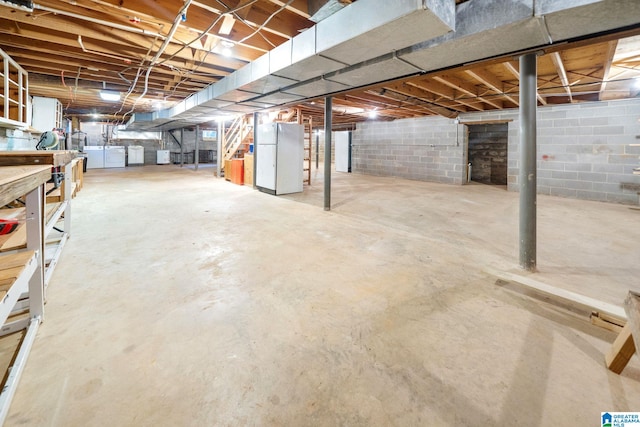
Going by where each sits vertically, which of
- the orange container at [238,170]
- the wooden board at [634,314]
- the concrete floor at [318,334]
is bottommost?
the concrete floor at [318,334]

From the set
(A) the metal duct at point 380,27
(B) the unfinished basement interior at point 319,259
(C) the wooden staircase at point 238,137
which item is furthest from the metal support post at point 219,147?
(A) the metal duct at point 380,27

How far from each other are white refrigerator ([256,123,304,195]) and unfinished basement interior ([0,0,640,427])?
785 mm

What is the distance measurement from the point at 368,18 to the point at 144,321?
2.53 meters

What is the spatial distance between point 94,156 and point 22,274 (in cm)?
1359

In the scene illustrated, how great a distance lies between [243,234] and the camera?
11.2 ft

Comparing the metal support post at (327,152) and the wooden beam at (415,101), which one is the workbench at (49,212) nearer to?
the metal support post at (327,152)

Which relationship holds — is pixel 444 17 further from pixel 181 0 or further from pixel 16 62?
pixel 16 62

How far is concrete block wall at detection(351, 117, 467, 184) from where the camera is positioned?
27.1 ft

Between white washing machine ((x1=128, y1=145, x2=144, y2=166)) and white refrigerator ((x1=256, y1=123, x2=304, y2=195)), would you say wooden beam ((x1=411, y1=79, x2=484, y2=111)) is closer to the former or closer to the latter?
white refrigerator ((x1=256, y1=123, x2=304, y2=195))

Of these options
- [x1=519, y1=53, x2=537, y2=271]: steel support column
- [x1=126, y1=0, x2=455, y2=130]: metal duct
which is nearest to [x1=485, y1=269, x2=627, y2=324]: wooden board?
[x1=519, y1=53, x2=537, y2=271]: steel support column

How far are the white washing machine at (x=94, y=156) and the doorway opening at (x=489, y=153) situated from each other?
14.3 meters

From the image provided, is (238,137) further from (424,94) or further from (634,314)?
(634,314)

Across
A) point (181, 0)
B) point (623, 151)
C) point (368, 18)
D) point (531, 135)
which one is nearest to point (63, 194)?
point (181, 0)

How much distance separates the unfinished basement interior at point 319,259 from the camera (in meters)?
1.17
